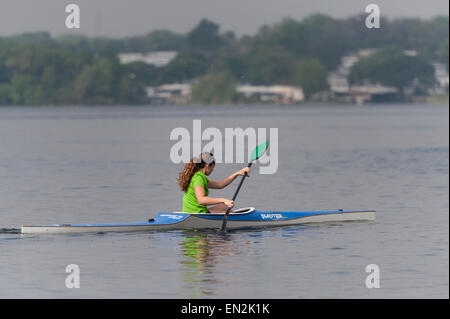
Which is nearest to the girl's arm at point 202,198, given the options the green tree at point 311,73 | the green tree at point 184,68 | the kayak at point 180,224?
the kayak at point 180,224

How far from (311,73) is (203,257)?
170158 millimetres

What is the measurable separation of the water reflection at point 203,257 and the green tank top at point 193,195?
531 millimetres

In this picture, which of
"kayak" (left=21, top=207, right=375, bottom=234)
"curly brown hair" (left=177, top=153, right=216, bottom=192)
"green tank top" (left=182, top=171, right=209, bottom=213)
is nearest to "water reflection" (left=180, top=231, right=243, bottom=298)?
"kayak" (left=21, top=207, right=375, bottom=234)

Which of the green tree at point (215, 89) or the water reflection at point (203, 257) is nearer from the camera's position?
the water reflection at point (203, 257)

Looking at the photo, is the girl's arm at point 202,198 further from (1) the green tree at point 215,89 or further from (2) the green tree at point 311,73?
(2) the green tree at point 311,73

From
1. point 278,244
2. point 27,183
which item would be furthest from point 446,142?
point 278,244

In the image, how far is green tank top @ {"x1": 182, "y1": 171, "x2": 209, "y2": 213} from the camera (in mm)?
22859

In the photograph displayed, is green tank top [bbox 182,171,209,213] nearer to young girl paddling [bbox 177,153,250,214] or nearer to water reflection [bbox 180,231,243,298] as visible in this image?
young girl paddling [bbox 177,153,250,214]

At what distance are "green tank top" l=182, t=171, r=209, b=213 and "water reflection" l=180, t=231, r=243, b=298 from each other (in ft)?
1.74

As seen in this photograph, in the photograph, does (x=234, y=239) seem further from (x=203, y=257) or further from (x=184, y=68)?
(x=184, y=68)

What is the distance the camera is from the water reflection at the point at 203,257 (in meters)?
17.7

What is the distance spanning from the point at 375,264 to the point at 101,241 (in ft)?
20.7
